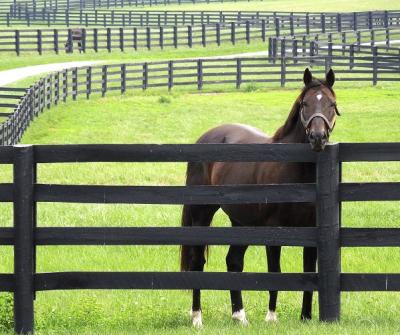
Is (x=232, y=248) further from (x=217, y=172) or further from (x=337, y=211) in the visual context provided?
(x=337, y=211)

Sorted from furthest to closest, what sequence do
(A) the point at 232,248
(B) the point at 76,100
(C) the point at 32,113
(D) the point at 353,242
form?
1. (B) the point at 76,100
2. (C) the point at 32,113
3. (A) the point at 232,248
4. (D) the point at 353,242

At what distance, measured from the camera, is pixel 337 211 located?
810 centimetres

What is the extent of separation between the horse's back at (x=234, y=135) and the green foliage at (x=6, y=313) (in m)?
2.32

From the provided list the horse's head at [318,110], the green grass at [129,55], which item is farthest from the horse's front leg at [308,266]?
the green grass at [129,55]

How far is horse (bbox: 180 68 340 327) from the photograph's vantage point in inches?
335

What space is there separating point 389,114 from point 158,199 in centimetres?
3033

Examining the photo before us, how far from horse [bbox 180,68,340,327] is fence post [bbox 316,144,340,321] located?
0.12m

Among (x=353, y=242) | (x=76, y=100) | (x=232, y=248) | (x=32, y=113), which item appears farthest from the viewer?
(x=76, y=100)

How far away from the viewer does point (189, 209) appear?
31.4 ft

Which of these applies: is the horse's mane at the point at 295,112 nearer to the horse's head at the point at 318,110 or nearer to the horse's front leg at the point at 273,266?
the horse's head at the point at 318,110

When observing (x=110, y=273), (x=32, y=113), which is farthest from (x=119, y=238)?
(x=32, y=113)

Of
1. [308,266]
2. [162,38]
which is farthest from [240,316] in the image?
[162,38]

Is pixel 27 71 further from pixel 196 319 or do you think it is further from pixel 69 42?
pixel 196 319

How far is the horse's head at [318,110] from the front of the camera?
8098mm
